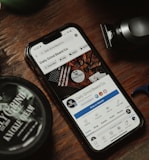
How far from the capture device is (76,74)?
0.66 m

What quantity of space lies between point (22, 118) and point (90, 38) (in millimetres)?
166

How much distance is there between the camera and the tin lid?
57 cm

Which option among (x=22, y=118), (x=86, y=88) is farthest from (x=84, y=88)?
(x=22, y=118)

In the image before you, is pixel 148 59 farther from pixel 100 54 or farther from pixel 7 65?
pixel 7 65

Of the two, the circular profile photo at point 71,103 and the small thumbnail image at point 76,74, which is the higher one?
the small thumbnail image at point 76,74

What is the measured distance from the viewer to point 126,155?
64 centimetres

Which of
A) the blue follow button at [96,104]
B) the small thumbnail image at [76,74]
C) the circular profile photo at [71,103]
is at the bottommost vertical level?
the blue follow button at [96,104]

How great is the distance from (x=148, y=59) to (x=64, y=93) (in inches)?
5.2

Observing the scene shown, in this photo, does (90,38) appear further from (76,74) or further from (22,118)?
(22,118)

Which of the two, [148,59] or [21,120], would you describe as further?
[148,59]

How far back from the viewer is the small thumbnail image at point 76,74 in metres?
0.65

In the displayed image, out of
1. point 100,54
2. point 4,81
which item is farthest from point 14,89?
point 100,54

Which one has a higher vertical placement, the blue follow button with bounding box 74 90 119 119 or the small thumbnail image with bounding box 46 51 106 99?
the small thumbnail image with bounding box 46 51 106 99

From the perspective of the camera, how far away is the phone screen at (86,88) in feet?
2.12
